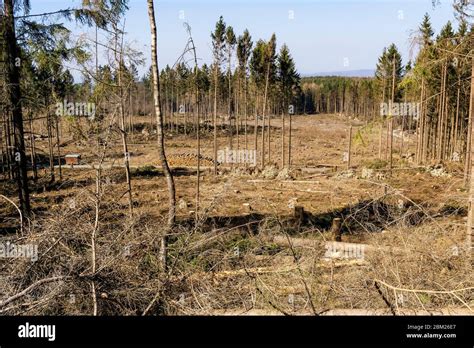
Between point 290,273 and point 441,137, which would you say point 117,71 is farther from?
point 441,137

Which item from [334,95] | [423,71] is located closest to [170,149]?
[423,71]

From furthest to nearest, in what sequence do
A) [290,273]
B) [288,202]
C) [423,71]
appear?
[288,202] < [423,71] < [290,273]

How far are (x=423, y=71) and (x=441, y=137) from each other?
27.1m

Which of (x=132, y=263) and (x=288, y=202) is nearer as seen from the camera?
(x=132, y=263)

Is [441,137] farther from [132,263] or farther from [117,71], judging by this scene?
[132,263]

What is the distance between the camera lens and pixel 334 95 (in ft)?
329

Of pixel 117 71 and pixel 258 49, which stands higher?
pixel 258 49

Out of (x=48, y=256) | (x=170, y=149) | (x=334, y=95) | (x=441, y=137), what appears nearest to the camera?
(x=48, y=256)

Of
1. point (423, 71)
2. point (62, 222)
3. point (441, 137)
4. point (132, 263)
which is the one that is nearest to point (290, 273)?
point (132, 263)

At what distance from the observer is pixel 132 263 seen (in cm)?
623

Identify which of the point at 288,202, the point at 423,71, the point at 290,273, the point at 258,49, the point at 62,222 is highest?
the point at 258,49
